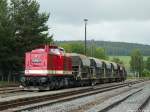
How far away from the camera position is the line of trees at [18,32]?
52469mm

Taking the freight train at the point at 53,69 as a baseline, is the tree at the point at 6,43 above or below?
above

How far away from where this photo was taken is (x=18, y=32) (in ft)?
184

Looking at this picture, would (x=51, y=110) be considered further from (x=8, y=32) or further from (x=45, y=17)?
(x=45, y=17)

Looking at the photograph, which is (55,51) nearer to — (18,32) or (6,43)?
(6,43)

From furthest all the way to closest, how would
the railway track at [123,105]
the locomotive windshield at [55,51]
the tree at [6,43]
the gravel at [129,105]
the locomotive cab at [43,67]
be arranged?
the tree at [6,43] → the locomotive windshield at [55,51] → the locomotive cab at [43,67] → the gravel at [129,105] → the railway track at [123,105]

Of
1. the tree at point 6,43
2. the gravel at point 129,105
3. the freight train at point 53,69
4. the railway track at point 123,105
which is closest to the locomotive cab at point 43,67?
the freight train at point 53,69

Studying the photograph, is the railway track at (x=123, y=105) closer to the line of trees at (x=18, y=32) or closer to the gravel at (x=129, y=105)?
the gravel at (x=129, y=105)

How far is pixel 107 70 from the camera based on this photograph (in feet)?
215

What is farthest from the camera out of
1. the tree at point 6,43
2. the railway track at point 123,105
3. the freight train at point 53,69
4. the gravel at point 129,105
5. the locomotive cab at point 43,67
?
the tree at point 6,43

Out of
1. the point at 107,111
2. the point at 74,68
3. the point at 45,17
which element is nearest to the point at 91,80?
the point at 74,68

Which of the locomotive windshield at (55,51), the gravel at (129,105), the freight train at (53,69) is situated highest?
the locomotive windshield at (55,51)

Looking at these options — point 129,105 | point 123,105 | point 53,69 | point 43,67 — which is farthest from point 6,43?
point 129,105

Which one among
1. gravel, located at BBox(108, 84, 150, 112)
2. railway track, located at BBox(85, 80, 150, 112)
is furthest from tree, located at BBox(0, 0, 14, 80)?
railway track, located at BBox(85, 80, 150, 112)

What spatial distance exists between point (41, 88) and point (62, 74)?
12.7 ft
